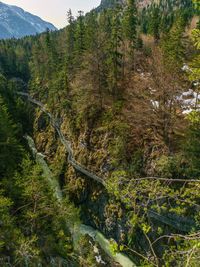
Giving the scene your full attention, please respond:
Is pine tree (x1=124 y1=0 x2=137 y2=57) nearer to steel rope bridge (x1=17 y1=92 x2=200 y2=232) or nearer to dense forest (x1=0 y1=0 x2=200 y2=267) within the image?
dense forest (x1=0 y1=0 x2=200 y2=267)

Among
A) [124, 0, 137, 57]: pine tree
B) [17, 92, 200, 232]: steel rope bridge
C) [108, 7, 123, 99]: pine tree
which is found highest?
[124, 0, 137, 57]: pine tree

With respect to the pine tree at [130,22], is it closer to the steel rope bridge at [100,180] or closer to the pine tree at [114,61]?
the pine tree at [114,61]

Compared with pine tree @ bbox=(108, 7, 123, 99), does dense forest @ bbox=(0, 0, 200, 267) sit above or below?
below

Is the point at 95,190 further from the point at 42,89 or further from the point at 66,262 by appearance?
the point at 42,89

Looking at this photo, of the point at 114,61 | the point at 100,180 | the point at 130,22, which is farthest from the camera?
the point at 130,22

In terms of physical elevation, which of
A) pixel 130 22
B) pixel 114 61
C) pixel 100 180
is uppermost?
pixel 130 22

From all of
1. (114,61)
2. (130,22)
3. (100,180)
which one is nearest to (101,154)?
(100,180)

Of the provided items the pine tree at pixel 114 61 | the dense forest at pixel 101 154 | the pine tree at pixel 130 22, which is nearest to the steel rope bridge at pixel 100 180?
the dense forest at pixel 101 154

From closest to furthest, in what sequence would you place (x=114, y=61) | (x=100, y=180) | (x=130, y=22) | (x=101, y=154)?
(x=100, y=180), (x=101, y=154), (x=114, y=61), (x=130, y=22)

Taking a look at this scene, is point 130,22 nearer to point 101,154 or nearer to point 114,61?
point 114,61

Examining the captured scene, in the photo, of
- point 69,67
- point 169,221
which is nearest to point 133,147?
point 169,221

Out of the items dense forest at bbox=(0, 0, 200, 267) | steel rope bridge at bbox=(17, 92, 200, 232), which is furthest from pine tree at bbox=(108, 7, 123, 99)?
steel rope bridge at bbox=(17, 92, 200, 232)
